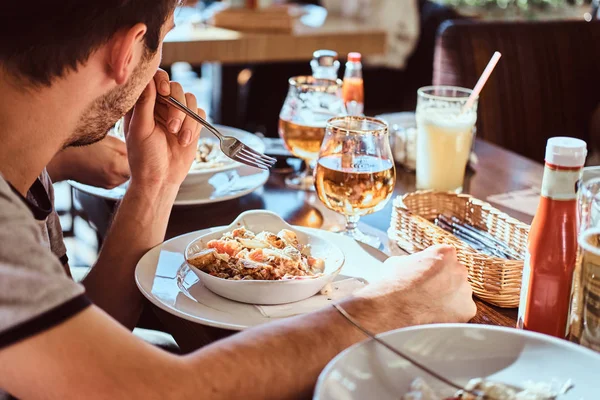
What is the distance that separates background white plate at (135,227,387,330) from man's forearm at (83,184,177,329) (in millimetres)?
57

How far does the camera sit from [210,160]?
1684 mm

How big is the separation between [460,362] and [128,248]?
639 mm

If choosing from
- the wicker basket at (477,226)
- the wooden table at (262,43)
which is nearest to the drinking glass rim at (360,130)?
Result: the wicker basket at (477,226)

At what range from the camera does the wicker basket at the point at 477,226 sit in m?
1.07

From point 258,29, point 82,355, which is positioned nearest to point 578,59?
point 258,29

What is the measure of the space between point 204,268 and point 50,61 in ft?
1.15

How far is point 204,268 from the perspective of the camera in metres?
1.10

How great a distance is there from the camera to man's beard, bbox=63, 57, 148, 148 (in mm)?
1079

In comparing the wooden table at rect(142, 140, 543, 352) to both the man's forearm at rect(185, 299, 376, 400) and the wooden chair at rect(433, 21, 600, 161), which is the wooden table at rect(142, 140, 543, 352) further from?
the wooden chair at rect(433, 21, 600, 161)

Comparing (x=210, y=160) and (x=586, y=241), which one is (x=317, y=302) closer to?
(x=586, y=241)

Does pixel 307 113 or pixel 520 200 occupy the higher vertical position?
pixel 307 113

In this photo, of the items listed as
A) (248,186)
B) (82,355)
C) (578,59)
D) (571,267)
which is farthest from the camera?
(578,59)

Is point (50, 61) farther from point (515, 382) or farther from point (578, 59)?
point (578, 59)

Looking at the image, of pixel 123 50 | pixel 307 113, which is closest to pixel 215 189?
pixel 307 113
